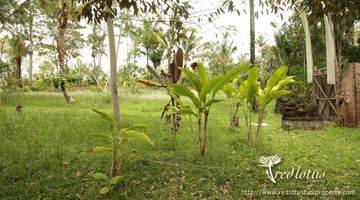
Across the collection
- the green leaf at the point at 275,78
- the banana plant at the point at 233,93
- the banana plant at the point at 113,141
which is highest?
the green leaf at the point at 275,78

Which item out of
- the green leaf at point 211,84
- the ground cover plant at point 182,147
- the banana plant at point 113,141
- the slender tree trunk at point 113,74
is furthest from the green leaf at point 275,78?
the slender tree trunk at point 113,74

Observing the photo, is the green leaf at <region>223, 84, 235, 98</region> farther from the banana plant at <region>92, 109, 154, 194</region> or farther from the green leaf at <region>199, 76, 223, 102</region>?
the banana plant at <region>92, 109, 154, 194</region>

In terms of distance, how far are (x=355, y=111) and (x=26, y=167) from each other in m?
9.37

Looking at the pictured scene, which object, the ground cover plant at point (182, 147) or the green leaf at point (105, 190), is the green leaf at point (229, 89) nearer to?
the ground cover plant at point (182, 147)

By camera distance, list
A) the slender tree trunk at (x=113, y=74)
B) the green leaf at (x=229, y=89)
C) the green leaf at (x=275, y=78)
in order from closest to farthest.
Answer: the green leaf at (x=275, y=78) → the green leaf at (x=229, y=89) → the slender tree trunk at (x=113, y=74)

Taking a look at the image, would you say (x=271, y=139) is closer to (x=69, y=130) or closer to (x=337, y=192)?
(x=337, y=192)

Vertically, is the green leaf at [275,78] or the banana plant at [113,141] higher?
the green leaf at [275,78]

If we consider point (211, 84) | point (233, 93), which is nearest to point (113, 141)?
point (211, 84)

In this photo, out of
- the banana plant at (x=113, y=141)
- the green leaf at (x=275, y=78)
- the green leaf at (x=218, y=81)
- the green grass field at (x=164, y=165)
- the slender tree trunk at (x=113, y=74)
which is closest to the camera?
the banana plant at (x=113, y=141)

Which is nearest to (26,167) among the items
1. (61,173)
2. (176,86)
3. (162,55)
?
(61,173)

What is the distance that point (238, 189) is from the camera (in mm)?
5086

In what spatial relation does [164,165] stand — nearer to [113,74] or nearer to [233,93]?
[233,93]

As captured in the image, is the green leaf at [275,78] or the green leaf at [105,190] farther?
the green leaf at [275,78]

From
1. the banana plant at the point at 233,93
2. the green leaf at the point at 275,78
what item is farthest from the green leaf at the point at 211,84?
the green leaf at the point at 275,78
